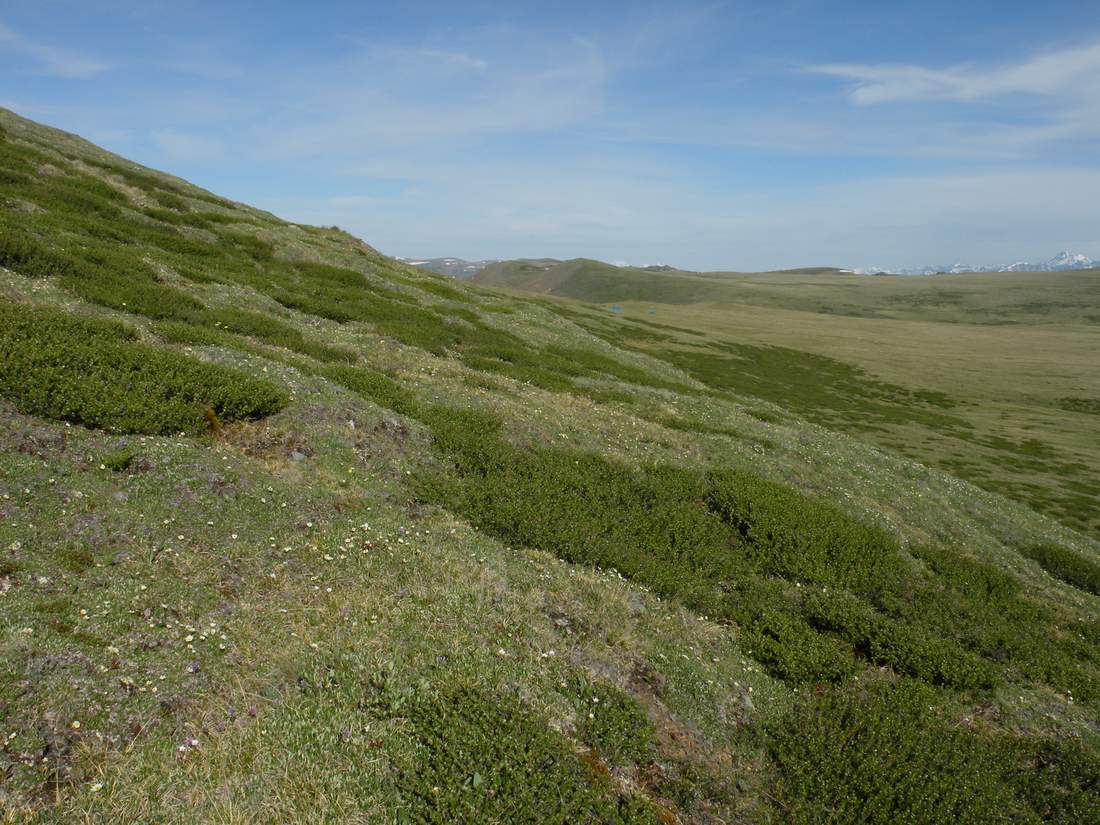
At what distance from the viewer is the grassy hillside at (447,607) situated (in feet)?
25.4

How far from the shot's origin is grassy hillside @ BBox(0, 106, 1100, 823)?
7.75 meters

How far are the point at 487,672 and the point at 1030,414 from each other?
78.2m

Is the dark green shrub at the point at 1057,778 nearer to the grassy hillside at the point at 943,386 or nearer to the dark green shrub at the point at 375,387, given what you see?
the dark green shrub at the point at 375,387

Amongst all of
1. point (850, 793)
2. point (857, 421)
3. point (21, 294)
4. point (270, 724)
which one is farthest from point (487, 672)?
point (857, 421)

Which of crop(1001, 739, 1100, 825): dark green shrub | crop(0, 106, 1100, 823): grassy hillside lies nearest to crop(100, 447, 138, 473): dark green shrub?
crop(0, 106, 1100, 823): grassy hillside

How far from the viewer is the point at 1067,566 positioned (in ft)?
83.0

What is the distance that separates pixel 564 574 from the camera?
1376 cm

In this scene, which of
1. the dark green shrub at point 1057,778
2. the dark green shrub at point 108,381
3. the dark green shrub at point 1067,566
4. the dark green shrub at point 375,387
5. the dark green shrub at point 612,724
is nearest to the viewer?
the dark green shrub at point 612,724

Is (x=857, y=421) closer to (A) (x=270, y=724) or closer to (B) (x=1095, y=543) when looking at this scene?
(B) (x=1095, y=543)

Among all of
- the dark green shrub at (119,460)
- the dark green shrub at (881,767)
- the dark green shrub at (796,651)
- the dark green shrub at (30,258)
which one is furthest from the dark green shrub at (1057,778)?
the dark green shrub at (30,258)

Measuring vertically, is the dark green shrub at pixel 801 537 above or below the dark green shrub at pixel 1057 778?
above

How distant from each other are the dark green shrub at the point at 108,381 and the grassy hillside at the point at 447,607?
9cm

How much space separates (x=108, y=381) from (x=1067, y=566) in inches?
1373

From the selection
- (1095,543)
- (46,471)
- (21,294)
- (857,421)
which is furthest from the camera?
(857,421)
